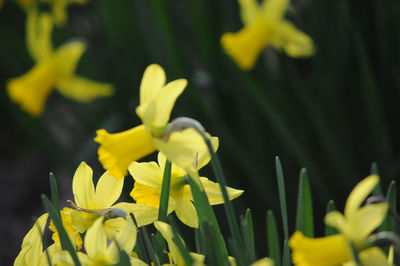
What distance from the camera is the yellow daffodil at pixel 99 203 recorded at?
0.66 metres

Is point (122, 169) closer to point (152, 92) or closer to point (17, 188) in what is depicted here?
point (152, 92)

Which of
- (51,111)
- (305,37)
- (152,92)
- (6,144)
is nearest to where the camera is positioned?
(152,92)

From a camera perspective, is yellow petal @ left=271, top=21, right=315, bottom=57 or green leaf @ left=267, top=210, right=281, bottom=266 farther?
yellow petal @ left=271, top=21, right=315, bottom=57

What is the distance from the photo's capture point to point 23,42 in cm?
255

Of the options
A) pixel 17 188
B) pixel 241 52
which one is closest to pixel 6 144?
pixel 17 188

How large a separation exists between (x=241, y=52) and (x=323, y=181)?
1.63 feet

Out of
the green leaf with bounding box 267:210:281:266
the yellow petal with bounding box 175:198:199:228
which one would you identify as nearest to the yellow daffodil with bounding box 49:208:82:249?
the yellow petal with bounding box 175:198:199:228

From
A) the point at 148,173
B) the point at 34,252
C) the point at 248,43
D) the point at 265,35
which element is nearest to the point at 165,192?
the point at 148,173

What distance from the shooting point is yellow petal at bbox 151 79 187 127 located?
23.4 inches

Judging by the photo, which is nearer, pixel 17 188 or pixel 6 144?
pixel 17 188

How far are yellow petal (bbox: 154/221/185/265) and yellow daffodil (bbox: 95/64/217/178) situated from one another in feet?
0.21

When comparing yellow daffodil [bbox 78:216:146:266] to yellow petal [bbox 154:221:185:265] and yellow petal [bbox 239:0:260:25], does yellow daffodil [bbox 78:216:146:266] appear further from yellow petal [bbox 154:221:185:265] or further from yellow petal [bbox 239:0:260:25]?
yellow petal [bbox 239:0:260:25]

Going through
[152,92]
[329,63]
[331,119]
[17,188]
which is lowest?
[17,188]

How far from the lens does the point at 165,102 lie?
60 centimetres
